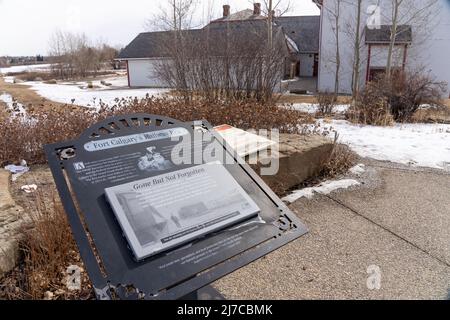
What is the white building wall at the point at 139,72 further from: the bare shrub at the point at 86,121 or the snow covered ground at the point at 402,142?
the bare shrub at the point at 86,121

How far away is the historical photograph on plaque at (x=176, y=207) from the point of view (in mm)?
1928

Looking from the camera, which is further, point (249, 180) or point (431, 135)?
point (431, 135)

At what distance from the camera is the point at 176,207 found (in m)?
2.09

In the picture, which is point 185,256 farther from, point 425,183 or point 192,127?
point 425,183

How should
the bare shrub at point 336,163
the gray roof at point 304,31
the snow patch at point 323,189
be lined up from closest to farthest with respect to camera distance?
1. the snow patch at point 323,189
2. the bare shrub at point 336,163
3. the gray roof at point 304,31

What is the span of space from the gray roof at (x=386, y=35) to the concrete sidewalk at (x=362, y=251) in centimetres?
2176

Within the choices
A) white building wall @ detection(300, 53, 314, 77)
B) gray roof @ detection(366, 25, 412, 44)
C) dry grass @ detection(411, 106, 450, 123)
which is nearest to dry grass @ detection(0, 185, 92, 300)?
dry grass @ detection(411, 106, 450, 123)

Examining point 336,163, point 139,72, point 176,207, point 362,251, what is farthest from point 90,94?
point 176,207

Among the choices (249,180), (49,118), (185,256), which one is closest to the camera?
(185,256)

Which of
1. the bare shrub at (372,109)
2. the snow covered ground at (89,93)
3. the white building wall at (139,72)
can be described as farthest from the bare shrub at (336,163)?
the white building wall at (139,72)

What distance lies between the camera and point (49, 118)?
589 centimetres

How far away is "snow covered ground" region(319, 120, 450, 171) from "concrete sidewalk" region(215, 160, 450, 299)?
1392mm

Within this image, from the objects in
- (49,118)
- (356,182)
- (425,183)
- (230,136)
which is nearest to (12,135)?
(49,118)
